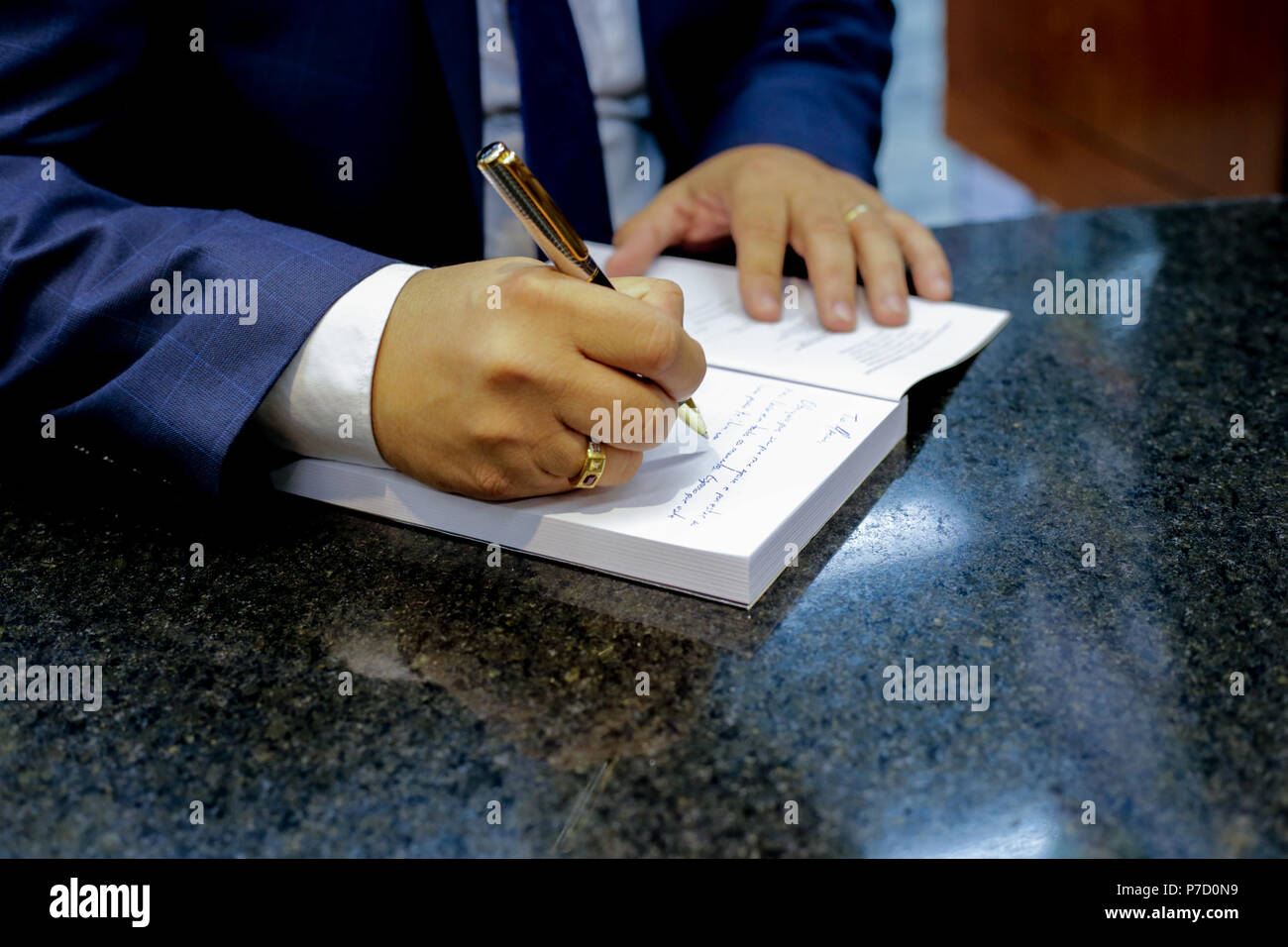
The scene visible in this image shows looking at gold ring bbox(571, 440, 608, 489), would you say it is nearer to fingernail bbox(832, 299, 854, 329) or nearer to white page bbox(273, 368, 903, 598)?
white page bbox(273, 368, 903, 598)

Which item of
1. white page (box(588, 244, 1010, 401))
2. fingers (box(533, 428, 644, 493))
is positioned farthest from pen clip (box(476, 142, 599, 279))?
white page (box(588, 244, 1010, 401))

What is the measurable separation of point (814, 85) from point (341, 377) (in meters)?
0.80

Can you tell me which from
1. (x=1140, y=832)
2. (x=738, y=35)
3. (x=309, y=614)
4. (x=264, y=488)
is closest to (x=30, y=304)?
(x=264, y=488)

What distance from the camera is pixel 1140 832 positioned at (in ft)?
1.53

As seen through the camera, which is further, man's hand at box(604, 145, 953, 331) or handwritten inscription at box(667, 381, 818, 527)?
man's hand at box(604, 145, 953, 331)

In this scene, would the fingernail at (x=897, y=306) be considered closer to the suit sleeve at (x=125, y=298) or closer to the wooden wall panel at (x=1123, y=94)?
the suit sleeve at (x=125, y=298)

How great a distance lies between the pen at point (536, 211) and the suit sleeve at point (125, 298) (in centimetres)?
14

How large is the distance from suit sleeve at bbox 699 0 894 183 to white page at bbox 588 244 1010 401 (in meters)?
0.26

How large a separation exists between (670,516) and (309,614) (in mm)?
218

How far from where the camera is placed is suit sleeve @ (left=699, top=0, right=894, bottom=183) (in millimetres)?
1199

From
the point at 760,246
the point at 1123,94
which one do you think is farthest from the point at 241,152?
the point at 1123,94

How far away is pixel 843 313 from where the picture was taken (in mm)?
922

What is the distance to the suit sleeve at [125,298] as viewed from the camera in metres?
0.71

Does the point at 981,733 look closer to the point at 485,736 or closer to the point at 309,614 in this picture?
the point at 485,736
